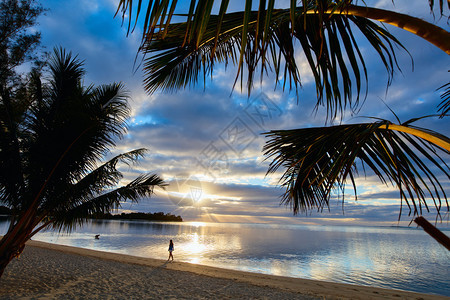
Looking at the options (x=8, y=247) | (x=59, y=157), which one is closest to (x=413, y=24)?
(x=59, y=157)

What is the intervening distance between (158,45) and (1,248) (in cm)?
630

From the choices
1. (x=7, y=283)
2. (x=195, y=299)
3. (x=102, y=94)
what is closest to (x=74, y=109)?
(x=102, y=94)

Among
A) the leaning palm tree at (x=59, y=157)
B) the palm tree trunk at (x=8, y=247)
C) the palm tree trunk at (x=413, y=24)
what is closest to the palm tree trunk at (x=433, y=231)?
the palm tree trunk at (x=413, y=24)

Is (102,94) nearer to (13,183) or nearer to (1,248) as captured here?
(13,183)

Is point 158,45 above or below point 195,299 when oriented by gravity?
above

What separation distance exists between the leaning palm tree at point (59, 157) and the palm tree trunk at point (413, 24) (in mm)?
5597

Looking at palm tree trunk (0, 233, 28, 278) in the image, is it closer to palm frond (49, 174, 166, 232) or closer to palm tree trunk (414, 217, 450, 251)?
palm frond (49, 174, 166, 232)

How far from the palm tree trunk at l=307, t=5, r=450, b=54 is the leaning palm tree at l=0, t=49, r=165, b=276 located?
5597 millimetres

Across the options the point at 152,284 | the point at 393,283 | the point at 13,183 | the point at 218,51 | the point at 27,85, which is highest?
the point at 27,85

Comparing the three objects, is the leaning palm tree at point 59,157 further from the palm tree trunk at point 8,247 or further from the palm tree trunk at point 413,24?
the palm tree trunk at point 413,24

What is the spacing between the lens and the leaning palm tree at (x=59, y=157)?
565 centimetres

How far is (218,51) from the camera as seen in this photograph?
8.12ft

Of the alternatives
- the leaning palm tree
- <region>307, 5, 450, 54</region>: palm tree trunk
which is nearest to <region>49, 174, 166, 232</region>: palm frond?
the leaning palm tree

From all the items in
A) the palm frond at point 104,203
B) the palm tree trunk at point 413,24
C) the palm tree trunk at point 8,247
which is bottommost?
the palm tree trunk at point 8,247
